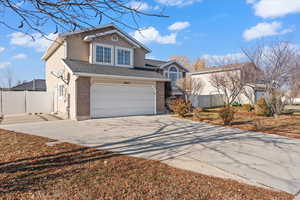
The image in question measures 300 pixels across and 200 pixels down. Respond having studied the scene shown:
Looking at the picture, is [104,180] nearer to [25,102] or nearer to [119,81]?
[119,81]

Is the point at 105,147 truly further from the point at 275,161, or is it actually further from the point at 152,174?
the point at 275,161

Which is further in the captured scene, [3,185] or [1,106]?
[1,106]

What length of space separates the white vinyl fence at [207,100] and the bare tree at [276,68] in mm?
8748

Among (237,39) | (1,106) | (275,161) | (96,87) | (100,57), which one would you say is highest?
(237,39)

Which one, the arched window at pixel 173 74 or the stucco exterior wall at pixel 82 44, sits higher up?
the stucco exterior wall at pixel 82 44

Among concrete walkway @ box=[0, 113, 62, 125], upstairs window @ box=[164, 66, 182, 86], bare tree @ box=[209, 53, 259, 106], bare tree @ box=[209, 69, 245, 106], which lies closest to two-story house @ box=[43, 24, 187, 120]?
concrete walkway @ box=[0, 113, 62, 125]

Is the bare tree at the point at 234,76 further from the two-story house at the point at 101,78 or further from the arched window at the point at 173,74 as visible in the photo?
the two-story house at the point at 101,78

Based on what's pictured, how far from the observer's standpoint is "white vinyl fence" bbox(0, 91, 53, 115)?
14.5 meters

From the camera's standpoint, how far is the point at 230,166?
177 inches

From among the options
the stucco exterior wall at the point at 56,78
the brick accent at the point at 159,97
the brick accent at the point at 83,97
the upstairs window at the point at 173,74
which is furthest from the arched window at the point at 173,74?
the stucco exterior wall at the point at 56,78

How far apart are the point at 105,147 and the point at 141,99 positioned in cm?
923

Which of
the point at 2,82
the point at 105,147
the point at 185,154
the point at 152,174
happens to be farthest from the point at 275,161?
the point at 2,82

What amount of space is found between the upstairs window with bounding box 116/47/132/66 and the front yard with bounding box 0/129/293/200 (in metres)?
12.0

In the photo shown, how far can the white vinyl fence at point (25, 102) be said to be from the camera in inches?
570
